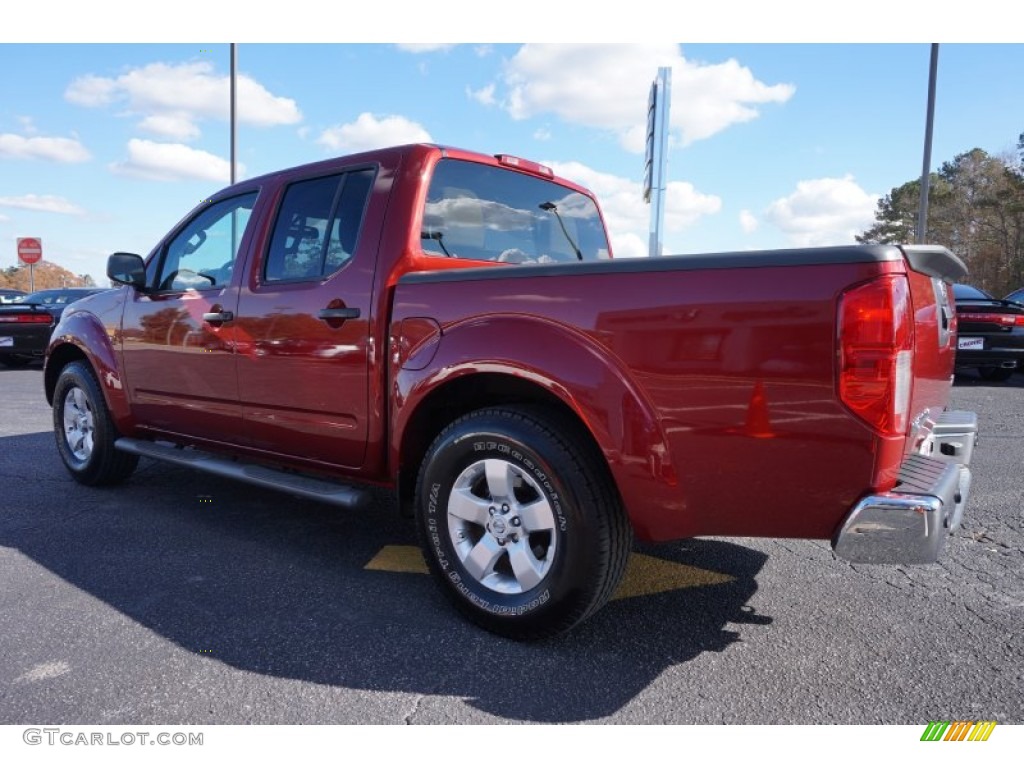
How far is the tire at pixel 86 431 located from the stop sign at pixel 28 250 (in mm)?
26469

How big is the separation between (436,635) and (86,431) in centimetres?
338

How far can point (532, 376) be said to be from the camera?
8.21 ft

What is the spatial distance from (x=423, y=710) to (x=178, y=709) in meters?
0.73

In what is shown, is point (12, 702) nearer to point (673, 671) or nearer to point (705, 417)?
point (673, 671)

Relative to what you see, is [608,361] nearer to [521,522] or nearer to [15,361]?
→ [521,522]

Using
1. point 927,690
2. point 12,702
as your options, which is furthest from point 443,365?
point 927,690

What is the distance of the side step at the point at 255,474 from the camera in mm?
3053

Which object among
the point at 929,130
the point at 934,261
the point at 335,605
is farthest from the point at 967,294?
the point at 335,605

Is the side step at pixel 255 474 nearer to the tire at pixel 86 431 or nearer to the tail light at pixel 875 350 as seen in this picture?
the tire at pixel 86 431

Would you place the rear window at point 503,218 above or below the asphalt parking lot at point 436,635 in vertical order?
above

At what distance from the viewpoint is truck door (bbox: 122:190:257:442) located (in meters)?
3.74

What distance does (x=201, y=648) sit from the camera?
8.30 ft

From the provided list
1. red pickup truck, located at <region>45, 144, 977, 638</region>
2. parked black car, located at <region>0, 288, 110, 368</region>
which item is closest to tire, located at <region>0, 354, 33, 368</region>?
parked black car, located at <region>0, 288, 110, 368</region>

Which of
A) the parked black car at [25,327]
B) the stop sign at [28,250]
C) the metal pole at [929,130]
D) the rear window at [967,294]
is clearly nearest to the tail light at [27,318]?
the parked black car at [25,327]
